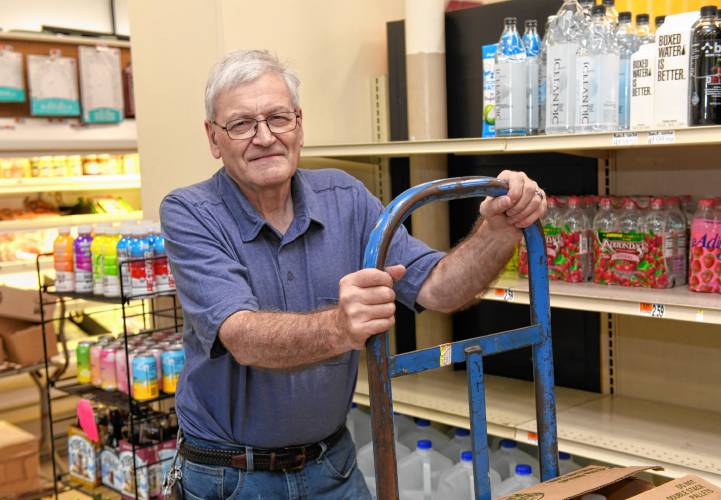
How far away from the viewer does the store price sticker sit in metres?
2.60

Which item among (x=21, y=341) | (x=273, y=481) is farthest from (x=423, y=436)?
(x=21, y=341)

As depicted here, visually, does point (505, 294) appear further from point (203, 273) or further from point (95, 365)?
point (95, 365)

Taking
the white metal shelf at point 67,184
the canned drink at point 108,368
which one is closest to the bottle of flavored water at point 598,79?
the canned drink at point 108,368

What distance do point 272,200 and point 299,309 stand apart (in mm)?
280

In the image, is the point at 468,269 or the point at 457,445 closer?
the point at 468,269

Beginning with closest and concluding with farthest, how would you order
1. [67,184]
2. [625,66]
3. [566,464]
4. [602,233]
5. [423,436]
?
[625,66], [602,233], [566,464], [423,436], [67,184]

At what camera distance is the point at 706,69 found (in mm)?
2162

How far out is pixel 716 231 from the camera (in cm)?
232

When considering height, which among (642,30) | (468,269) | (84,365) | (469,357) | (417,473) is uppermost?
(642,30)

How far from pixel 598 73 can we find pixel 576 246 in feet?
1.87

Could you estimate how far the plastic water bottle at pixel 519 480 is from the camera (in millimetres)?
2648

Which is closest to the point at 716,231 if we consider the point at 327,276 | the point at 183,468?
the point at 327,276

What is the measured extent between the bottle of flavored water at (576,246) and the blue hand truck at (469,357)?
3.49 feet

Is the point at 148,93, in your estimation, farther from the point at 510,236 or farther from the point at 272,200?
the point at 510,236
